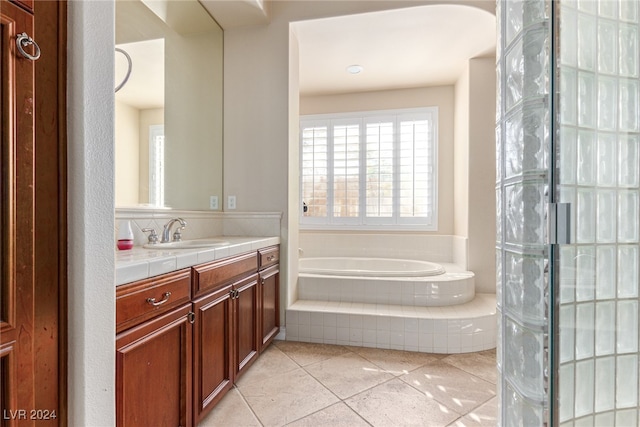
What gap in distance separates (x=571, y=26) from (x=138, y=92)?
203 centimetres

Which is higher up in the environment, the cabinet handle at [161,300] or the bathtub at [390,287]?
the cabinet handle at [161,300]

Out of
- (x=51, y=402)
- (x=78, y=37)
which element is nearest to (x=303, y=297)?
(x=51, y=402)

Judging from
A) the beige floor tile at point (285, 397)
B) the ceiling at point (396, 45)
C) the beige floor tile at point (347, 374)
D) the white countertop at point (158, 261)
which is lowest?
the beige floor tile at point (347, 374)

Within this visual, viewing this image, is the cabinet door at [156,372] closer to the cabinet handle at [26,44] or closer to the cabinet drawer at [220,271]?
the cabinet drawer at [220,271]

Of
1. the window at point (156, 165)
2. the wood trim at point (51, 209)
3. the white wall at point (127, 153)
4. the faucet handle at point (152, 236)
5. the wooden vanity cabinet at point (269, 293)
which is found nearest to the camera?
the wood trim at point (51, 209)

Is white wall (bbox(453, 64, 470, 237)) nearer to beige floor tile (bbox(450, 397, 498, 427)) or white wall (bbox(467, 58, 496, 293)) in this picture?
white wall (bbox(467, 58, 496, 293))

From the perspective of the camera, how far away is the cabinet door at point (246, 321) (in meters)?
1.86

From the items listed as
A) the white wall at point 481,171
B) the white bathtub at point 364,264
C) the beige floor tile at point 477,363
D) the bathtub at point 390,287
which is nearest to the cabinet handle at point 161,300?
the bathtub at point 390,287

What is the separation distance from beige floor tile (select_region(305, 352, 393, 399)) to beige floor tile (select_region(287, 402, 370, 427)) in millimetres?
131

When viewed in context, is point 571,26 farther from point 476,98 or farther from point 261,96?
point 476,98

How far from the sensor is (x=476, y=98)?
3.16 metres

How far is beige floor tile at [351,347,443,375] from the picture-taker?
214 cm

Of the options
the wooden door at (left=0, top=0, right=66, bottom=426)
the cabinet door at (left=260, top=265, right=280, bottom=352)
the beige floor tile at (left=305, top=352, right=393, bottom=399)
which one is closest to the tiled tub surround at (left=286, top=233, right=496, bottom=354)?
the cabinet door at (left=260, top=265, right=280, bottom=352)

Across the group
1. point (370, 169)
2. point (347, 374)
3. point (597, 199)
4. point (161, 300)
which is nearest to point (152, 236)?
point (161, 300)
